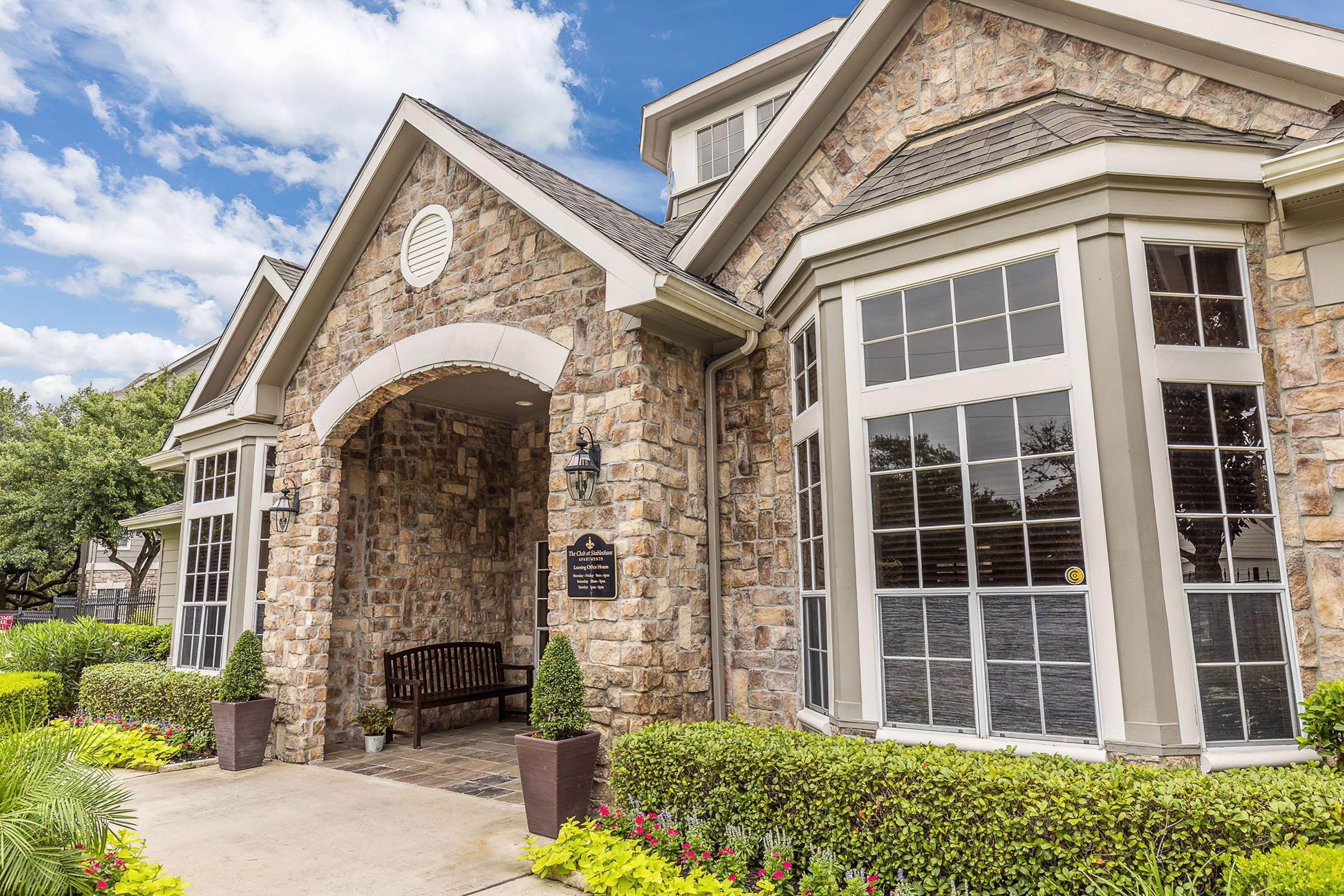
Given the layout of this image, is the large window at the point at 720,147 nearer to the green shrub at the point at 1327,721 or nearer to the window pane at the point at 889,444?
the window pane at the point at 889,444

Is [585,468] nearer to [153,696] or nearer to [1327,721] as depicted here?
[1327,721]

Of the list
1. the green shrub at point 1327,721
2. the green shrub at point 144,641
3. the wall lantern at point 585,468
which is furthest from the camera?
the green shrub at point 144,641

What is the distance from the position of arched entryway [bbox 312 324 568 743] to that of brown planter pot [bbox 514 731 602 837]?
313 centimetres

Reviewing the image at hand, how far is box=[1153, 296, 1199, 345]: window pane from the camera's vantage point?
4.25 m

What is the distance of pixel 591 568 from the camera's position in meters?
5.74

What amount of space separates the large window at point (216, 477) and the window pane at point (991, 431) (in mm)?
8730

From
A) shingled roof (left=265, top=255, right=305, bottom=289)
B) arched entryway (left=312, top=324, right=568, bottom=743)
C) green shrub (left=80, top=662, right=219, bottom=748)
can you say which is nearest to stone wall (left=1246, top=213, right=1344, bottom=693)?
arched entryway (left=312, top=324, right=568, bottom=743)

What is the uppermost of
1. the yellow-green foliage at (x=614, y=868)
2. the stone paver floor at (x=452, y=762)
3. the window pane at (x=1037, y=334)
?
the window pane at (x=1037, y=334)

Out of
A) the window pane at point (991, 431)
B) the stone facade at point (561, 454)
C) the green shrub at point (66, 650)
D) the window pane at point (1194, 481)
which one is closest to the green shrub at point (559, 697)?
the stone facade at point (561, 454)

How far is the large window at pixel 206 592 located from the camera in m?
9.30

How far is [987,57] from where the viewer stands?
5727mm

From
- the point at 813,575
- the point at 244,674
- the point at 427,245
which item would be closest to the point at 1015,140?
the point at 813,575

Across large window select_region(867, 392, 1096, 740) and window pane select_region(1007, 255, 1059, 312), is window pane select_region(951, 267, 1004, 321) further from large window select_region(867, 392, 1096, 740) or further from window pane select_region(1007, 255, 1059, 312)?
large window select_region(867, 392, 1096, 740)

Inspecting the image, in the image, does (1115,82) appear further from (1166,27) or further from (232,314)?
(232,314)
